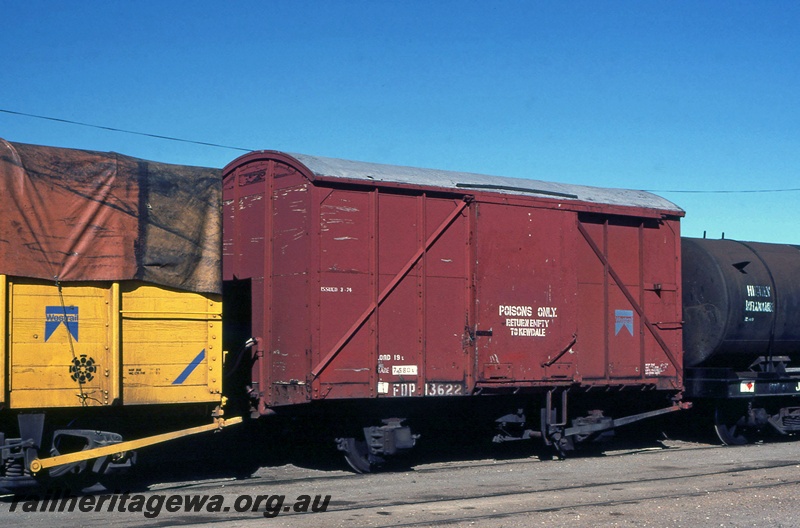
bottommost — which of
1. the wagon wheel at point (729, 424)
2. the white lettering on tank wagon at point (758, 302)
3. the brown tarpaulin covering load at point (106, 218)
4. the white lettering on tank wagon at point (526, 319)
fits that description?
the wagon wheel at point (729, 424)

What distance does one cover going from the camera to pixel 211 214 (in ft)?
37.5

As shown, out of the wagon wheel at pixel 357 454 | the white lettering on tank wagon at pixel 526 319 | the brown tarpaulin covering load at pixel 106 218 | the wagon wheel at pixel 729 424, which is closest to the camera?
the brown tarpaulin covering load at pixel 106 218

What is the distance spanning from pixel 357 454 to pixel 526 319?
3079 mm

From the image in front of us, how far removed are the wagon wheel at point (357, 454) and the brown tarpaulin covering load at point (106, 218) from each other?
A: 2861 mm

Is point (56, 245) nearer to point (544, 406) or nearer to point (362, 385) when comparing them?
point (362, 385)

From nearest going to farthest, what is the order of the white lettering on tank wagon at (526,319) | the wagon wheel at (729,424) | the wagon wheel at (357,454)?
the wagon wheel at (357,454) < the white lettering on tank wagon at (526,319) < the wagon wheel at (729,424)

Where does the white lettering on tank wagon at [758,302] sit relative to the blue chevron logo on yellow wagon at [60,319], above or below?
above

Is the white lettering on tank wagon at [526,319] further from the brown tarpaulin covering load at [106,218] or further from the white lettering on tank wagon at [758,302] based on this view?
the brown tarpaulin covering load at [106,218]

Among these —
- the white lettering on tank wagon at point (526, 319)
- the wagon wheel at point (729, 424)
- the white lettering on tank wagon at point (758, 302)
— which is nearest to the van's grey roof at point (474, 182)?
the white lettering on tank wagon at point (526, 319)

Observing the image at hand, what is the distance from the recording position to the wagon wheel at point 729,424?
1628 cm

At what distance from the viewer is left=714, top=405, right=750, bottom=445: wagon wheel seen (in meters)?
16.3

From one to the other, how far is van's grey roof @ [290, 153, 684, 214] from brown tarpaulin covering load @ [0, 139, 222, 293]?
4.97ft

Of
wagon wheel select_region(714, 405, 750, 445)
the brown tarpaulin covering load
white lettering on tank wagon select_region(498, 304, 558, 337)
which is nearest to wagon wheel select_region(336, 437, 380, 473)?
white lettering on tank wagon select_region(498, 304, 558, 337)

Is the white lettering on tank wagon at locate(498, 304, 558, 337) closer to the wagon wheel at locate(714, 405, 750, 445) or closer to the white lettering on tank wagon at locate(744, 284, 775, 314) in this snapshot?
the white lettering on tank wagon at locate(744, 284, 775, 314)
